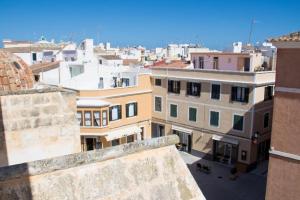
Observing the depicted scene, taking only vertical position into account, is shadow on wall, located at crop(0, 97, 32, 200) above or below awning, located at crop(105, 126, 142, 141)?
above

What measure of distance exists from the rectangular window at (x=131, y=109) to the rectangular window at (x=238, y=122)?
1015 centimetres

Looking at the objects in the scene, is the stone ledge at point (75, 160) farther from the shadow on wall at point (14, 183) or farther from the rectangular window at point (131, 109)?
the rectangular window at point (131, 109)

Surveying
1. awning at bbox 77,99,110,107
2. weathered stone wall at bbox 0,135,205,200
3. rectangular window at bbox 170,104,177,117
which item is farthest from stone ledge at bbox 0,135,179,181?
rectangular window at bbox 170,104,177,117

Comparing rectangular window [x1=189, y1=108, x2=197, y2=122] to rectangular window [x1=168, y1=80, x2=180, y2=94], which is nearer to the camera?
rectangular window [x1=189, y1=108, x2=197, y2=122]

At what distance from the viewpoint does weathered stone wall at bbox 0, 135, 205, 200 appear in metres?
3.02

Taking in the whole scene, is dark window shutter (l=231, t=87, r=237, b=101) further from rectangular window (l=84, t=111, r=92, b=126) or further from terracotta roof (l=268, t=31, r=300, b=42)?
rectangular window (l=84, t=111, r=92, b=126)

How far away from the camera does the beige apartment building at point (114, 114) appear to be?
2700 centimetres

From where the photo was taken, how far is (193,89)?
28.9 metres

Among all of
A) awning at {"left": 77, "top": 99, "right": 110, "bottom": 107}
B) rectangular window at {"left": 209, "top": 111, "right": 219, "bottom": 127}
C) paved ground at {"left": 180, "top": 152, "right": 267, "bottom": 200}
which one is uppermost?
awning at {"left": 77, "top": 99, "right": 110, "bottom": 107}

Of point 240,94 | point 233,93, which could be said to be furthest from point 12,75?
point 233,93

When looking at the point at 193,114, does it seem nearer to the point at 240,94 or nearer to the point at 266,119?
the point at 240,94

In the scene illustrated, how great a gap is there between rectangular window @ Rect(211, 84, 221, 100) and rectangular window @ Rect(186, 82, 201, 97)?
141cm

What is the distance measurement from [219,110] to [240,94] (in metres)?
2.50

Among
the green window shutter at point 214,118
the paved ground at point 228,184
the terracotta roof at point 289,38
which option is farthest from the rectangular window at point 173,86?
the terracotta roof at point 289,38
